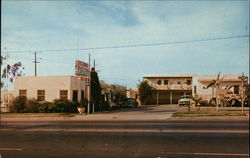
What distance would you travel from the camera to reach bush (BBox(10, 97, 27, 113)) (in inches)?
845

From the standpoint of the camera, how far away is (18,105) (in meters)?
21.4

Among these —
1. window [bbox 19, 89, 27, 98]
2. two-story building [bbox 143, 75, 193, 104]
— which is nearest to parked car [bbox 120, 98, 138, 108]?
two-story building [bbox 143, 75, 193, 104]

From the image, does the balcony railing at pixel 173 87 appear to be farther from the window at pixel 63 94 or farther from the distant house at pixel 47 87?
the window at pixel 63 94

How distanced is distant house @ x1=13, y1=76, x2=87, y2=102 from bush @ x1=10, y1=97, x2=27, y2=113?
67 cm

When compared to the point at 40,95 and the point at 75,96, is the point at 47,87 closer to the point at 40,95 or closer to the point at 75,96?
the point at 40,95

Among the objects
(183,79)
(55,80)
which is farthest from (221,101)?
(55,80)

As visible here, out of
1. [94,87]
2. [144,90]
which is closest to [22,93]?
[94,87]

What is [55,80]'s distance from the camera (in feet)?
70.7

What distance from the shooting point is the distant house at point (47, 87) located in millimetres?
21500

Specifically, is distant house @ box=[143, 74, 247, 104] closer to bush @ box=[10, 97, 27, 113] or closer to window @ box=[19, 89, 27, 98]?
window @ box=[19, 89, 27, 98]

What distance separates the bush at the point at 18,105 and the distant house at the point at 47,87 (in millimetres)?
674

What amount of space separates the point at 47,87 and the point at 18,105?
3.10m

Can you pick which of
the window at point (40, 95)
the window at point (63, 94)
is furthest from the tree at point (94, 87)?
the window at point (40, 95)

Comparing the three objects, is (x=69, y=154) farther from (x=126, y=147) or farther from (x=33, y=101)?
(x=33, y=101)
